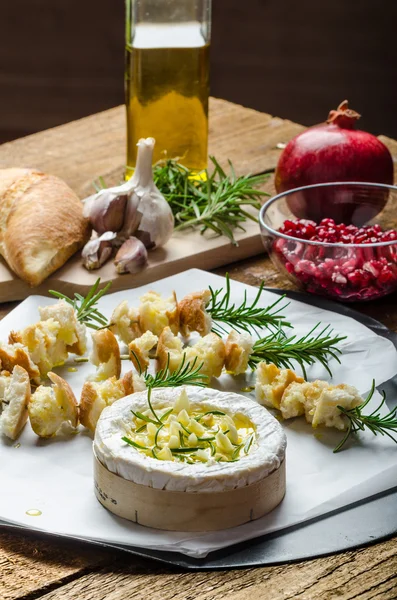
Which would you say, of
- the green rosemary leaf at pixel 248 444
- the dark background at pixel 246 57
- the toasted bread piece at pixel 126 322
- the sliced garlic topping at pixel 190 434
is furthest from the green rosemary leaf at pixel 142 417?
the dark background at pixel 246 57

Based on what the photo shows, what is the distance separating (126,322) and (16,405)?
0.26 metres

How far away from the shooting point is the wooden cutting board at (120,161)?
5.24 ft

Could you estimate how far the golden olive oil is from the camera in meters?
1.78

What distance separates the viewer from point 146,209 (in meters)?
1.64

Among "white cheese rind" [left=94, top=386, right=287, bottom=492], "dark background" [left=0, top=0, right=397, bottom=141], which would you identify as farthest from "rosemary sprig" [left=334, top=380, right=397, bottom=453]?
"dark background" [left=0, top=0, right=397, bottom=141]

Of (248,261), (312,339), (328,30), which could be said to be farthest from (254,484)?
(328,30)

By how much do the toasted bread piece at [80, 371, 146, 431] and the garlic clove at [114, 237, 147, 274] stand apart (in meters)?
0.44

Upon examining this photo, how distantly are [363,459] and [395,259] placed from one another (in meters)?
0.48

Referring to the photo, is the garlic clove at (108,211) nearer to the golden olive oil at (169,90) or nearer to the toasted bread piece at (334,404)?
the golden olive oil at (169,90)

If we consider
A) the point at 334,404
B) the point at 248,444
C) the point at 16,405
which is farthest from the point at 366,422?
the point at 16,405

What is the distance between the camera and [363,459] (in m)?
1.10

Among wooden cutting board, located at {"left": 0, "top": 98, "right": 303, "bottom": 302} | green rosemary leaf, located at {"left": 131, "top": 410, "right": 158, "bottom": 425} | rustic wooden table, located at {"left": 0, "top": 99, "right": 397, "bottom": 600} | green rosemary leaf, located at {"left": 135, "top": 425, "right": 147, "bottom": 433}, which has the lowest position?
wooden cutting board, located at {"left": 0, "top": 98, "right": 303, "bottom": 302}

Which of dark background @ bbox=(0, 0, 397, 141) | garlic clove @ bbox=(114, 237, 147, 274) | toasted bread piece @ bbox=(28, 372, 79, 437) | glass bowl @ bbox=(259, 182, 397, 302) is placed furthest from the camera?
dark background @ bbox=(0, 0, 397, 141)

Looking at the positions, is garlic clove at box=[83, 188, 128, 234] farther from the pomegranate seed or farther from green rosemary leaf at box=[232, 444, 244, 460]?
green rosemary leaf at box=[232, 444, 244, 460]
